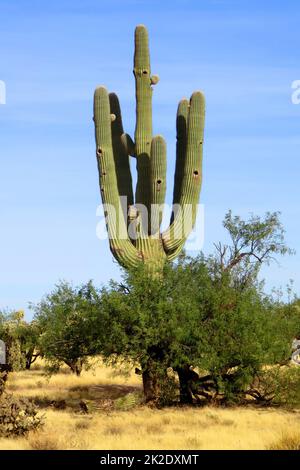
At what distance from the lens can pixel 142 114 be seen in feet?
70.6

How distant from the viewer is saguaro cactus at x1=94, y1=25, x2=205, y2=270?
2069 cm

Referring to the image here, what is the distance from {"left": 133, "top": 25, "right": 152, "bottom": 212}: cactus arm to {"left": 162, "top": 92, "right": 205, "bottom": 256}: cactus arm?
0.94 meters

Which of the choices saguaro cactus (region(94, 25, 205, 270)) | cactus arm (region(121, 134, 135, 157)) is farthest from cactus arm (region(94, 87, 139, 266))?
cactus arm (region(121, 134, 135, 157))

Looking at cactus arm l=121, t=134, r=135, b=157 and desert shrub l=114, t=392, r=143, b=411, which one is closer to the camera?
desert shrub l=114, t=392, r=143, b=411

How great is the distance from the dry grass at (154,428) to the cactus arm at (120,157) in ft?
18.7

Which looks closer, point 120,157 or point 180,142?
point 120,157

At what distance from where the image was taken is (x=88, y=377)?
96.4 ft

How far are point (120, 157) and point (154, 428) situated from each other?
351 inches

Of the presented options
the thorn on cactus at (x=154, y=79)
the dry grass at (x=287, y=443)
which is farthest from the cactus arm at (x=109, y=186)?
the dry grass at (x=287, y=443)

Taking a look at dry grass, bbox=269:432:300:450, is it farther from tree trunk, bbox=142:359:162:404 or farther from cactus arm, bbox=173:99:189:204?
cactus arm, bbox=173:99:189:204

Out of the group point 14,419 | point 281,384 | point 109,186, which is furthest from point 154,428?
point 109,186

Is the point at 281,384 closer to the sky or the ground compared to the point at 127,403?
closer to the sky

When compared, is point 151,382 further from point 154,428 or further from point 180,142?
point 180,142
